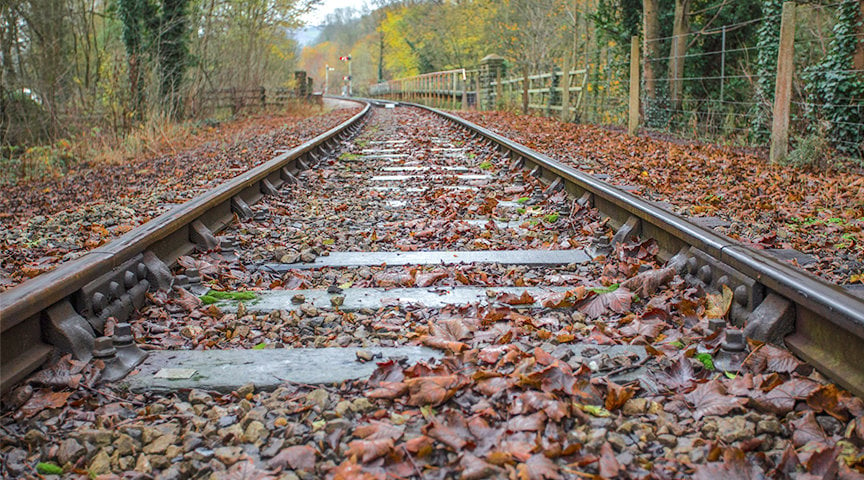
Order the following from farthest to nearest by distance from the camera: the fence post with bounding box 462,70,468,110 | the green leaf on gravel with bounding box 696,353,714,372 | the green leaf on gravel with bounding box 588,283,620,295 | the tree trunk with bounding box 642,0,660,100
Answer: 1. the fence post with bounding box 462,70,468,110
2. the tree trunk with bounding box 642,0,660,100
3. the green leaf on gravel with bounding box 588,283,620,295
4. the green leaf on gravel with bounding box 696,353,714,372

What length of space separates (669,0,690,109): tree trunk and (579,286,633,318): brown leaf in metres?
12.0

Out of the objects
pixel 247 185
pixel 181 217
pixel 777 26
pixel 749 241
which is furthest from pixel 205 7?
pixel 749 241

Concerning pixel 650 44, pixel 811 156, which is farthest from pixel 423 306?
pixel 650 44

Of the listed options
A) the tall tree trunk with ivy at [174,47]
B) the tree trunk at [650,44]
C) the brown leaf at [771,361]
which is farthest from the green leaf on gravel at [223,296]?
the tall tree trunk with ivy at [174,47]

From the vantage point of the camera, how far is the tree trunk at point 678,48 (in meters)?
14.2

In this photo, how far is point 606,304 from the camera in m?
3.10

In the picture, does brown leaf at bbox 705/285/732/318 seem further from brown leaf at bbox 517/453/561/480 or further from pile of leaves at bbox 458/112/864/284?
brown leaf at bbox 517/453/561/480

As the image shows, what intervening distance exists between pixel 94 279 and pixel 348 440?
4.63ft

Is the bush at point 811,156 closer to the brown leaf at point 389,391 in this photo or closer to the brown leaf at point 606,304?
the brown leaf at point 606,304

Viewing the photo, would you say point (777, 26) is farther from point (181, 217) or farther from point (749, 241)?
point (181, 217)

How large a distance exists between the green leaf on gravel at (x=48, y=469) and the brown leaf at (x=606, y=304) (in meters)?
2.05

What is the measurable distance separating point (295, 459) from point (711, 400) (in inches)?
49.0

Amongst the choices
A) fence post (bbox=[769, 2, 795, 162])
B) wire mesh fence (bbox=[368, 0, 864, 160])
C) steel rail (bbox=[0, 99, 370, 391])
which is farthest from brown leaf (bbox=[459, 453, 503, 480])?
wire mesh fence (bbox=[368, 0, 864, 160])

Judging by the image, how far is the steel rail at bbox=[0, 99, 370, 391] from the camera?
7.38ft
